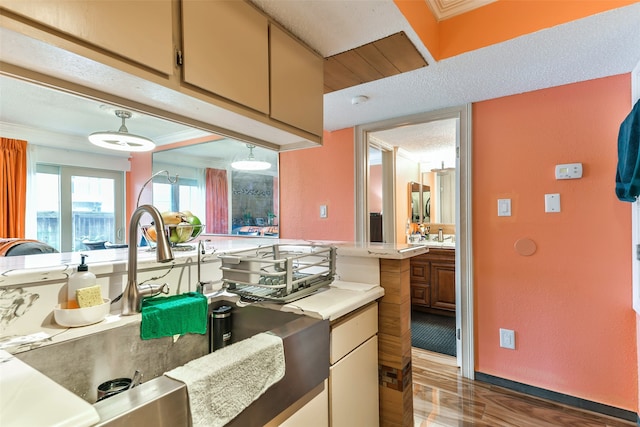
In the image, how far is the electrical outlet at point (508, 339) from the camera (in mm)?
2115

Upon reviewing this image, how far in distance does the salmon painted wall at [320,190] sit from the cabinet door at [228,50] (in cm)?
178

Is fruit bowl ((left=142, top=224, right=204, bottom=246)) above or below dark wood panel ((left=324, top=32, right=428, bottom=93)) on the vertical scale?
below

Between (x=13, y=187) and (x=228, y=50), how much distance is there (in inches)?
175

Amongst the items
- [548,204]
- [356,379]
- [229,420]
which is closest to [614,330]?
[548,204]

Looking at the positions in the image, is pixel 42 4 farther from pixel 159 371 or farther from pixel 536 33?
pixel 536 33

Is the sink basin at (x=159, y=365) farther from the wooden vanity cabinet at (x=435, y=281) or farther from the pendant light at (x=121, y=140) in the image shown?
the wooden vanity cabinet at (x=435, y=281)

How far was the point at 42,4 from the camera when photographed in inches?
26.2

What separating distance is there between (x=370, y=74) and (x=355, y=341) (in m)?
1.39

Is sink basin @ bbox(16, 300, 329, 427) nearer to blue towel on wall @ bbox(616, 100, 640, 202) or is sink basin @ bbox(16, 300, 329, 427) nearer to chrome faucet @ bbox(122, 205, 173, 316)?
chrome faucet @ bbox(122, 205, 173, 316)

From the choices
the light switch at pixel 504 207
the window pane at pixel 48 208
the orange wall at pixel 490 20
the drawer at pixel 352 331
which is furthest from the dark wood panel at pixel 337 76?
the window pane at pixel 48 208

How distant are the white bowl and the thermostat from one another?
8.18 ft

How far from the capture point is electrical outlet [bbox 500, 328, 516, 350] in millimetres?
2115

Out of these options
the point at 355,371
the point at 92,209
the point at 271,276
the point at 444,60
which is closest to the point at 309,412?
the point at 355,371

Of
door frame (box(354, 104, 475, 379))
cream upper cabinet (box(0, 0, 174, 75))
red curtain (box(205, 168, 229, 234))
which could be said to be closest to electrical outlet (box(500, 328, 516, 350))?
door frame (box(354, 104, 475, 379))
